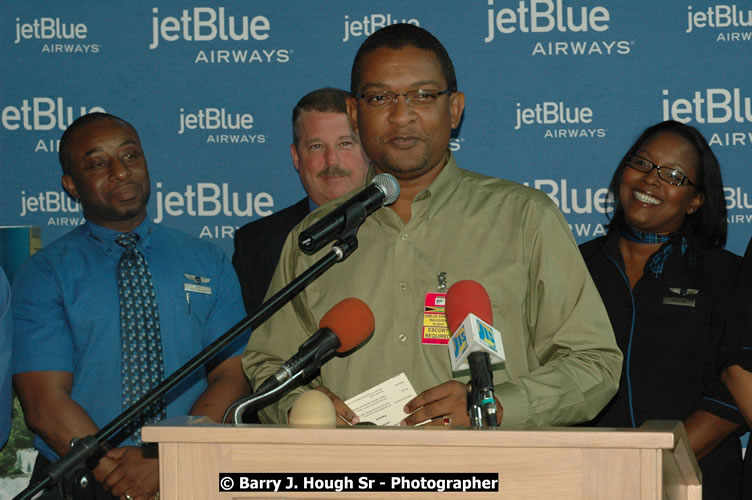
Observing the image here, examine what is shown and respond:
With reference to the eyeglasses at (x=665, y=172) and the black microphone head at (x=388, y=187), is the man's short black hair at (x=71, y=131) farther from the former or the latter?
the eyeglasses at (x=665, y=172)

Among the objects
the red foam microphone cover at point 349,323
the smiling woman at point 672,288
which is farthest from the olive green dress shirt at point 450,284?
the smiling woman at point 672,288

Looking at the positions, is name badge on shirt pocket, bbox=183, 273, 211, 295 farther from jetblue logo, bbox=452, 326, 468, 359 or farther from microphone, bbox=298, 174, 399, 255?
jetblue logo, bbox=452, 326, 468, 359

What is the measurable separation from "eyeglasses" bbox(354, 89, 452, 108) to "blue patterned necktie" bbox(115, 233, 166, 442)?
5.17ft

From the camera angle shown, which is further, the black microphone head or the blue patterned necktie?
the blue patterned necktie

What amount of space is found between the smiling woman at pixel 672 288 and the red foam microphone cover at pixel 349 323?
79.0 inches

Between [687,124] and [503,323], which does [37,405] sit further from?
[687,124]

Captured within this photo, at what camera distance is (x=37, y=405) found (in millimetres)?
3564

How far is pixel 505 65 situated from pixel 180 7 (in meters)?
1.66

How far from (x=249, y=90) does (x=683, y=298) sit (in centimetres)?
230

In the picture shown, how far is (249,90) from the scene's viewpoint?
4492mm

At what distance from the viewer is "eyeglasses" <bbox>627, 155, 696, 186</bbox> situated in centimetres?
388

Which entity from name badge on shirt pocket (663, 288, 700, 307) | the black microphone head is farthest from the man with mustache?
the black microphone head

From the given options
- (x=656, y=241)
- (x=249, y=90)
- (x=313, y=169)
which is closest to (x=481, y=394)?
(x=656, y=241)

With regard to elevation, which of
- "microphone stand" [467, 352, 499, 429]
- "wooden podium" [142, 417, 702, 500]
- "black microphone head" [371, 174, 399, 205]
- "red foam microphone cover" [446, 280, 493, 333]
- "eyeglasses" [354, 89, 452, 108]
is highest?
"eyeglasses" [354, 89, 452, 108]
